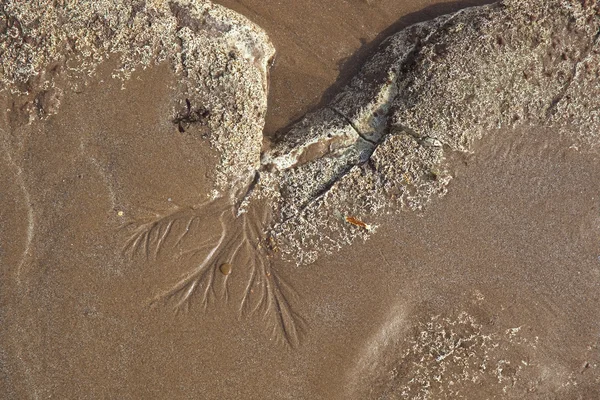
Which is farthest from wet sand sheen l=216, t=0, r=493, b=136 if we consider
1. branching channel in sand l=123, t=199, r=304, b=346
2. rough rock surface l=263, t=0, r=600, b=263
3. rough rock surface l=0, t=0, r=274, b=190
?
branching channel in sand l=123, t=199, r=304, b=346

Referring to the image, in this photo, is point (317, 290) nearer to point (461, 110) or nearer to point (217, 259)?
point (217, 259)

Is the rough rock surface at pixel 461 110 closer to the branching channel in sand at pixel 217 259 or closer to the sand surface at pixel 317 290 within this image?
the sand surface at pixel 317 290

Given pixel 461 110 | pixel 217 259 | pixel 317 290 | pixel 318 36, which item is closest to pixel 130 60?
pixel 318 36

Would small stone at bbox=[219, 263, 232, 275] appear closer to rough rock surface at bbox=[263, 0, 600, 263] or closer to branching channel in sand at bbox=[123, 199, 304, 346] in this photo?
branching channel in sand at bbox=[123, 199, 304, 346]

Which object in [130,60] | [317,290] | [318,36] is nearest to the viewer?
[317,290]

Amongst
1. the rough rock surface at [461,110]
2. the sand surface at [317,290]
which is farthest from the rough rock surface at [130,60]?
the rough rock surface at [461,110]

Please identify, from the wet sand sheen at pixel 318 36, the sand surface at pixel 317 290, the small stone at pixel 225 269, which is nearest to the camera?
the sand surface at pixel 317 290

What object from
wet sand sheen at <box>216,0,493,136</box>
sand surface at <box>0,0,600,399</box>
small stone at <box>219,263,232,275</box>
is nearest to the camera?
sand surface at <box>0,0,600,399</box>

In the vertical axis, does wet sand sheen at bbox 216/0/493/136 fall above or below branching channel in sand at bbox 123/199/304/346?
above
